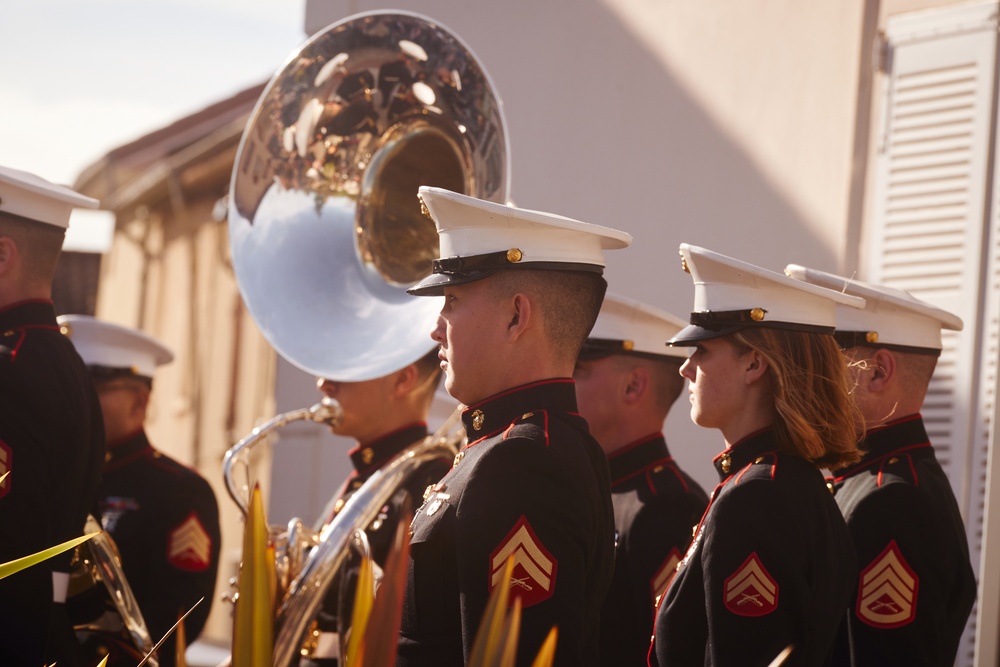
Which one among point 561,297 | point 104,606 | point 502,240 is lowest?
point 104,606

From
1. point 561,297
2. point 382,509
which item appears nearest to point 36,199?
point 382,509

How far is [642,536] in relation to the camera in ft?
12.6

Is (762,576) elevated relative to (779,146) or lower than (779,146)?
lower

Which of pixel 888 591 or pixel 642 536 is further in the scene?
pixel 642 536

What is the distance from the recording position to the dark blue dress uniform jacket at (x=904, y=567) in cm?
323

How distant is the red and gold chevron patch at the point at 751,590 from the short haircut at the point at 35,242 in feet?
6.42

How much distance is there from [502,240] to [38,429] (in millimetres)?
1315

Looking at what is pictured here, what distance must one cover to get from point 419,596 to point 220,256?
11.4 m

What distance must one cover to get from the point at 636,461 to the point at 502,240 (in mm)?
1513

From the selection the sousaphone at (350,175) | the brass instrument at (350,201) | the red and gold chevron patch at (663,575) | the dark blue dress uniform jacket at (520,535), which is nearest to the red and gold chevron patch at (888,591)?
the red and gold chevron patch at (663,575)

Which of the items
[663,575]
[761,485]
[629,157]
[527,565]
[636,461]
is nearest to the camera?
[527,565]

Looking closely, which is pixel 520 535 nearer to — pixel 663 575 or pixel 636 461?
pixel 663 575

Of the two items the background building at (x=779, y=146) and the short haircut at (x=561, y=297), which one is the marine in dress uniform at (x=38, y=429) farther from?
the background building at (x=779, y=146)

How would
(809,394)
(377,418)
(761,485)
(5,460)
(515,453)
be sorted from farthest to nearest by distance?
(377,418) → (5,460) → (809,394) → (761,485) → (515,453)
